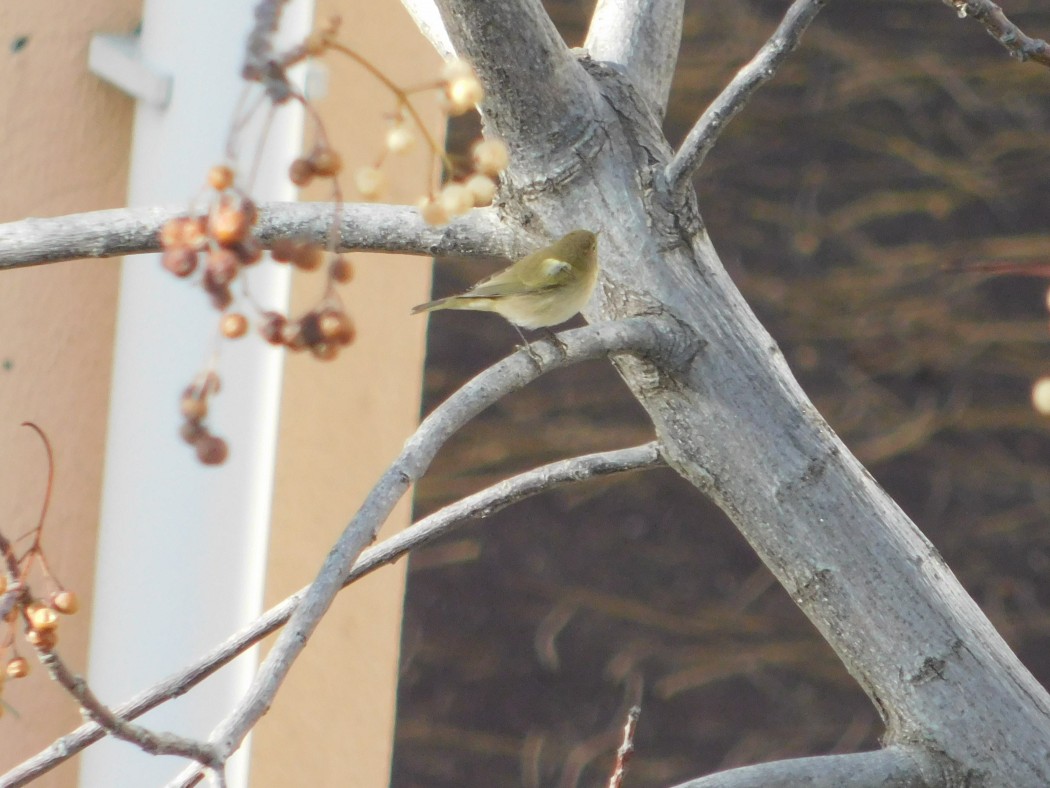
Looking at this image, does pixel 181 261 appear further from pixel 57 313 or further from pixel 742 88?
pixel 57 313

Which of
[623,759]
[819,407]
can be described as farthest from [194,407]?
[819,407]

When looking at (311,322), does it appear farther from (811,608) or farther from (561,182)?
(811,608)

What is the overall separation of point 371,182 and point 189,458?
38.3 inches

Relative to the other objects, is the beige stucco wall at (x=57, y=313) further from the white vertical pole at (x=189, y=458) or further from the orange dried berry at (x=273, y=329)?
the orange dried berry at (x=273, y=329)

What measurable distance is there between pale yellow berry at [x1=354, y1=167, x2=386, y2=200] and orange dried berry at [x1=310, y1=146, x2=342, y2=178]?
31 mm

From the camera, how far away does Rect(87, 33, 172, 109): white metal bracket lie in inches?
60.3

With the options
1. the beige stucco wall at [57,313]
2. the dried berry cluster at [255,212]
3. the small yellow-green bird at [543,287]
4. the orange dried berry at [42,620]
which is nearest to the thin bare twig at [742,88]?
the small yellow-green bird at [543,287]

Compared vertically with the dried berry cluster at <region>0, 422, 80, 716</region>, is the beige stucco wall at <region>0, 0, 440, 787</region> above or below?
above

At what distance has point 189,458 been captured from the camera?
4.95 ft

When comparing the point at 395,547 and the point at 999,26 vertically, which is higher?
the point at 999,26

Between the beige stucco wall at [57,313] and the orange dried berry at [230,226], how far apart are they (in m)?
1.17

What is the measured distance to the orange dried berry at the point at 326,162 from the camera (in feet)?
1.94

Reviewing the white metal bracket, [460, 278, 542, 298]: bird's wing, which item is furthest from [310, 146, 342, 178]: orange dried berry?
the white metal bracket

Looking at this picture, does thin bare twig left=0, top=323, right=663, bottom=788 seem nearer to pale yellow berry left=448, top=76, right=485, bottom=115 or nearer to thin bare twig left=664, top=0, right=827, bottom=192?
thin bare twig left=664, top=0, right=827, bottom=192
